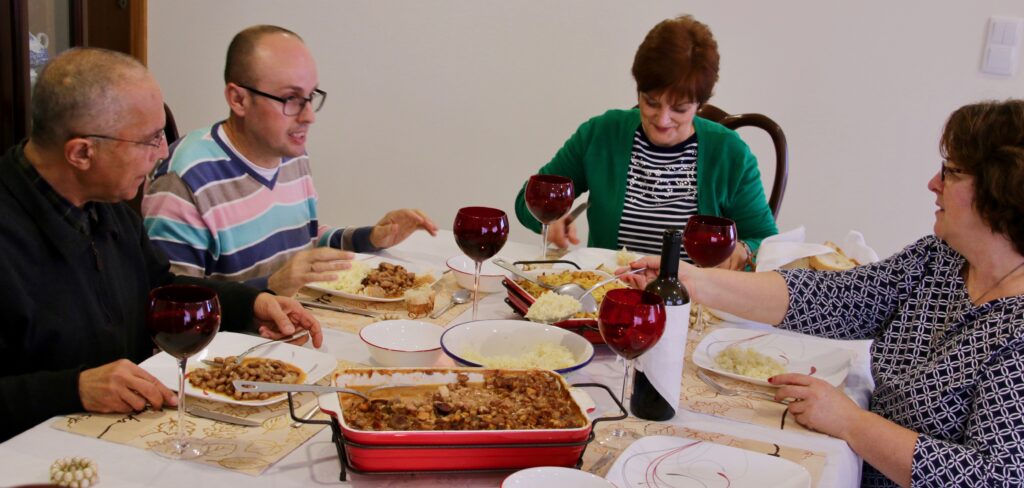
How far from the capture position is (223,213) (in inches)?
80.1

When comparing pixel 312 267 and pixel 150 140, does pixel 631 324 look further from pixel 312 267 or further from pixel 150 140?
pixel 150 140

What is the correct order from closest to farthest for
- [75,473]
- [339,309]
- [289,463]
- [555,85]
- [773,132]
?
[75,473], [289,463], [339,309], [773,132], [555,85]

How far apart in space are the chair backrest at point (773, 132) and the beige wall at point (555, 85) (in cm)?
69

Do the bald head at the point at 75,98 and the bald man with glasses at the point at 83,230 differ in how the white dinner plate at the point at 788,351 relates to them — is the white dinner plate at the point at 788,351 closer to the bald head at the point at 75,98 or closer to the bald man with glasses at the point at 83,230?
the bald man with glasses at the point at 83,230

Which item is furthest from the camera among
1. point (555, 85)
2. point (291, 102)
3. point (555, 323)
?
point (555, 85)

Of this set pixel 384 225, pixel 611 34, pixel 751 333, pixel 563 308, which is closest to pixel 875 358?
pixel 751 333

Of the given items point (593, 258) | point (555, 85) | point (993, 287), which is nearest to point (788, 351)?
point (993, 287)

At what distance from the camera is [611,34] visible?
371cm

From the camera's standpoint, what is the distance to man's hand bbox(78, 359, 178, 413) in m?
1.26

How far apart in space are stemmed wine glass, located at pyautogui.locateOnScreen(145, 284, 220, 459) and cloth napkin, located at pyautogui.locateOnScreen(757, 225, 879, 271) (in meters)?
1.34

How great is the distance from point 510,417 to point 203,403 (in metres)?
0.47

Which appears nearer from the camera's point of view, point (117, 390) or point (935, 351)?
point (117, 390)

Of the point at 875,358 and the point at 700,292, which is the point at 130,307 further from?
the point at 875,358

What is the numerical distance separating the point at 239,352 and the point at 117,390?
0.27m
